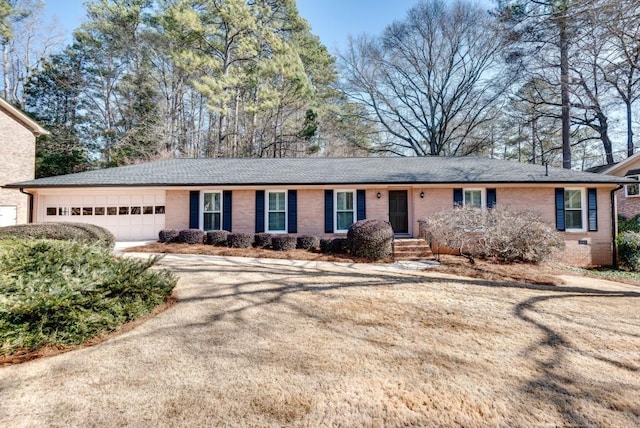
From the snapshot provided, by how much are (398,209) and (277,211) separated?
5.06 metres

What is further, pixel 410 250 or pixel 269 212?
→ pixel 269 212

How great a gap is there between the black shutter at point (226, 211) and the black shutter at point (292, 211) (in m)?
2.38

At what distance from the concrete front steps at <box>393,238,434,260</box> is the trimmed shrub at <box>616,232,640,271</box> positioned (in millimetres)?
7626

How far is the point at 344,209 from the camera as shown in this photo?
11.8 m

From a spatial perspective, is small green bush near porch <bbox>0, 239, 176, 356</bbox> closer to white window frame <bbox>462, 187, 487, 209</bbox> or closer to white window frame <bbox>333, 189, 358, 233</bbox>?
white window frame <bbox>333, 189, 358, 233</bbox>

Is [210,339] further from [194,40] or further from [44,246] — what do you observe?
[194,40]

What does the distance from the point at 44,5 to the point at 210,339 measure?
108 ft

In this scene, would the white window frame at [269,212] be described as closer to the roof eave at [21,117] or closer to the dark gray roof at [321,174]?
the dark gray roof at [321,174]

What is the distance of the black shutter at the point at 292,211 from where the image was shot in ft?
38.3

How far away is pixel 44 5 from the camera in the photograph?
22578 mm

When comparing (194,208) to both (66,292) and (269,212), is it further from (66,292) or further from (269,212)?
(66,292)

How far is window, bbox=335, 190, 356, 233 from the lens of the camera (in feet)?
38.6

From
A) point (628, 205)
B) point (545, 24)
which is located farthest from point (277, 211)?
point (628, 205)

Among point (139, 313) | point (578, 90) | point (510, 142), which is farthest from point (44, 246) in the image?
point (510, 142)
